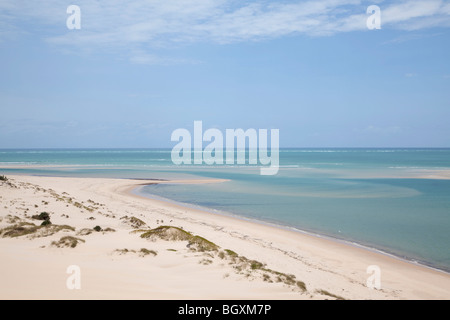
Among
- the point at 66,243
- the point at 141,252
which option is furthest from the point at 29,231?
the point at 141,252

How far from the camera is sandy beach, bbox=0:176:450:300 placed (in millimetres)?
8203

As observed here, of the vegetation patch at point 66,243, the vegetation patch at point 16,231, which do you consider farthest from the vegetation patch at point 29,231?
the vegetation patch at point 66,243

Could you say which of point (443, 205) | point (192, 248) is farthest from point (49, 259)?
point (443, 205)

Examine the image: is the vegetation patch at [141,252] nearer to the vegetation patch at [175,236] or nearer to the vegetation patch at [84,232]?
the vegetation patch at [175,236]

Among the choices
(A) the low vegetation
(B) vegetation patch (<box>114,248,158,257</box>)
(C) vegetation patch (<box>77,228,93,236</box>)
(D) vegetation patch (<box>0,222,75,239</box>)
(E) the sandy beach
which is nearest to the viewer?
(E) the sandy beach

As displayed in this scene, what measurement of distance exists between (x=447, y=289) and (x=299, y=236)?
27.3 ft

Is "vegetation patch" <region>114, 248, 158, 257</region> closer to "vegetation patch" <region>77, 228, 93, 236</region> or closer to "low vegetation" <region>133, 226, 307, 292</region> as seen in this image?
"low vegetation" <region>133, 226, 307, 292</region>

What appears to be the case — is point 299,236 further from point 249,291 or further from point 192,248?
point 249,291

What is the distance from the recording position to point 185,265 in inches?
423

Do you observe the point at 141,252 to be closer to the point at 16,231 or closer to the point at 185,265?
the point at 185,265

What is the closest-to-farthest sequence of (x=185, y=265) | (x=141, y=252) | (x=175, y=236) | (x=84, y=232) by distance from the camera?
(x=185, y=265), (x=141, y=252), (x=175, y=236), (x=84, y=232)

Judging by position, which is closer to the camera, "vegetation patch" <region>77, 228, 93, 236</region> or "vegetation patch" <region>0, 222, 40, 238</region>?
"vegetation patch" <region>0, 222, 40, 238</region>

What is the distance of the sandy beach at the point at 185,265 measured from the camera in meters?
8.20

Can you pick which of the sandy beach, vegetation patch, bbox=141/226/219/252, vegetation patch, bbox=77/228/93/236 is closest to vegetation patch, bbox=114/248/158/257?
the sandy beach
